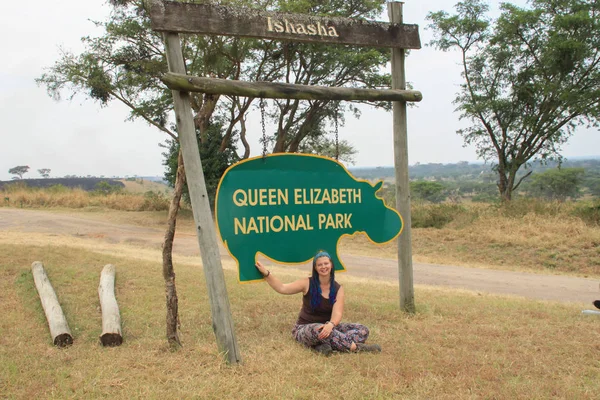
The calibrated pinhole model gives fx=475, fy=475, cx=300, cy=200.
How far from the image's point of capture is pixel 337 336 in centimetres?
452

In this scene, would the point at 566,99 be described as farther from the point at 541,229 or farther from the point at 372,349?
the point at 372,349

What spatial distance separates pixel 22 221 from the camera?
17.9m

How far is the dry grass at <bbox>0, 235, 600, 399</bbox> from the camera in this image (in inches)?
143

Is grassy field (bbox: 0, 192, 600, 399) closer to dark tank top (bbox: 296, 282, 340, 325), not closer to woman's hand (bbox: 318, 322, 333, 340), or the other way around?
woman's hand (bbox: 318, 322, 333, 340)

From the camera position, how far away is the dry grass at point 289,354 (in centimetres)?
363

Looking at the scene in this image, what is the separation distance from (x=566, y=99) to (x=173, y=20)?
1942cm

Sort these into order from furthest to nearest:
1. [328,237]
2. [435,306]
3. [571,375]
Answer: [435,306] → [328,237] → [571,375]

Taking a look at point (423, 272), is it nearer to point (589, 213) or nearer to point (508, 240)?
point (508, 240)

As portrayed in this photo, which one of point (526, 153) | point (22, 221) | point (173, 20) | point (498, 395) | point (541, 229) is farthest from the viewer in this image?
point (526, 153)

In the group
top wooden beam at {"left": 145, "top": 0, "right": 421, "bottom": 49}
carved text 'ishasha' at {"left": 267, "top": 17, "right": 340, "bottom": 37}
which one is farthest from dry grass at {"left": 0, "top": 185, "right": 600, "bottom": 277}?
carved text 'ishasha' at {"left": 267, "top": 17, "right": 340, "bottom": 37}

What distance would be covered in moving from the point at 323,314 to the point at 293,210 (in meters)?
1.14

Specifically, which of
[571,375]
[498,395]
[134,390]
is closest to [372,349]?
[498,395]

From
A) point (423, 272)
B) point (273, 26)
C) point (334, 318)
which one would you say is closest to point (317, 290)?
point (334, 318)

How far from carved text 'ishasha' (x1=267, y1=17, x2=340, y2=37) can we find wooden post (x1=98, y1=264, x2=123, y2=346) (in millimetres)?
3483
